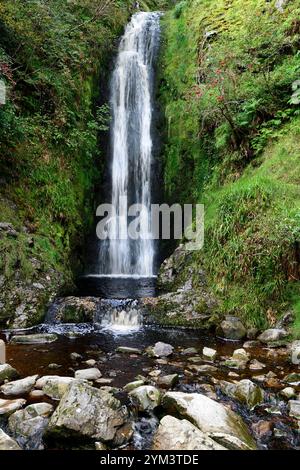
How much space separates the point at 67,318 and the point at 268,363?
3.48 meters

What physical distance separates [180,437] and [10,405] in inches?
67.0

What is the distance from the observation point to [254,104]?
27.0 ft

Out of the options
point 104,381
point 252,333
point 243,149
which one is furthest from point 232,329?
point 243,149

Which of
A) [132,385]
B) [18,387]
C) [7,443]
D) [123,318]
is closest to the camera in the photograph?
[7,443]

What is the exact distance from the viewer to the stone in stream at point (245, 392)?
3.80m

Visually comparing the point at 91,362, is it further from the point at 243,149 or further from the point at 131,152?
the point at 131,152

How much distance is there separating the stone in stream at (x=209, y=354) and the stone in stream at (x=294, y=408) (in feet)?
4.61

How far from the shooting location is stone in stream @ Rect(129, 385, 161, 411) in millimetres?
3650

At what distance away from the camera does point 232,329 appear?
5879mm

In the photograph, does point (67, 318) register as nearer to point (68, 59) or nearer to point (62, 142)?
point (62, 142)

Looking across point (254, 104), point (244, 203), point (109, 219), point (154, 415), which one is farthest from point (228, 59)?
point (154, 415)

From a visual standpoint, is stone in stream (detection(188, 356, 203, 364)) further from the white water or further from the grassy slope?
the white water

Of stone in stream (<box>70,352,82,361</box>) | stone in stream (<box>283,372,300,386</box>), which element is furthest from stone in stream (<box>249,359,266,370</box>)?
stone in stream (<box>70,352,82,361</box>)

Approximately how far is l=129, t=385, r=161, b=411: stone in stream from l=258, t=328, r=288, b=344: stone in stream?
2.38 m
